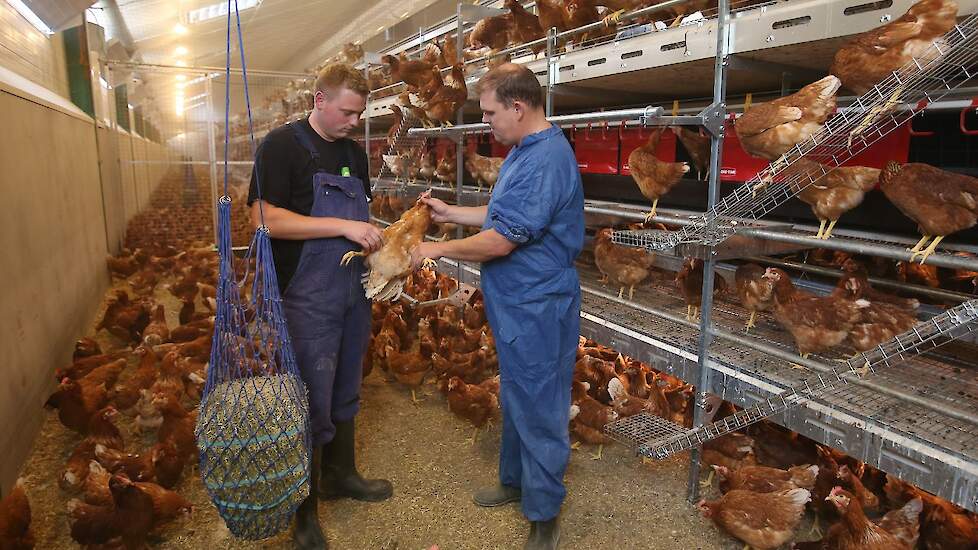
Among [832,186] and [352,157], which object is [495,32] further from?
[832,186]

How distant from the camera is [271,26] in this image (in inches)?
325

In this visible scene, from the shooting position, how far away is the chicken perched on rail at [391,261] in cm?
239

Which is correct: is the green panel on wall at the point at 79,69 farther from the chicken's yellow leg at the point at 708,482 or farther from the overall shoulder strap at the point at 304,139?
the chicken's yellow leg at the point at 708,482

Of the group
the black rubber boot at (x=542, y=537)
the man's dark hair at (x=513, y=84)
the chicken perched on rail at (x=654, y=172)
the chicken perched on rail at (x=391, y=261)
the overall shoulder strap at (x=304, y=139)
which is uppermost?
the man's dark hair at (x=513, y=84)

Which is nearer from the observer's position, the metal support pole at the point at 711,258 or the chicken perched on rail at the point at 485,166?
the metal support pole at the point at 711,258

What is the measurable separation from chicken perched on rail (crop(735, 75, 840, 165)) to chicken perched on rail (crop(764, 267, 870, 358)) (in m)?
0.64

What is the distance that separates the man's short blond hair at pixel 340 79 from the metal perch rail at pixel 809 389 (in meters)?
2.02

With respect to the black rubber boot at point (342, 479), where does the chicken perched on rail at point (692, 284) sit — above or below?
above

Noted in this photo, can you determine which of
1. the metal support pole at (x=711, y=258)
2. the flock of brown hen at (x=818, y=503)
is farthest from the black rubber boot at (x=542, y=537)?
the metal support pole at (x=711, y=258)

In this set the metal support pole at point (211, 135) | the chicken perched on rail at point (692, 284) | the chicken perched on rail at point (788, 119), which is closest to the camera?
the chicken perched on rail at point (788, 119)

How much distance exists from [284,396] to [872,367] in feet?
7.33

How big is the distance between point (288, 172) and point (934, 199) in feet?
7.57

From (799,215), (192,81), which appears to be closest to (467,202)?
(799,215)

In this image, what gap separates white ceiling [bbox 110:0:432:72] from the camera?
7141 mm
